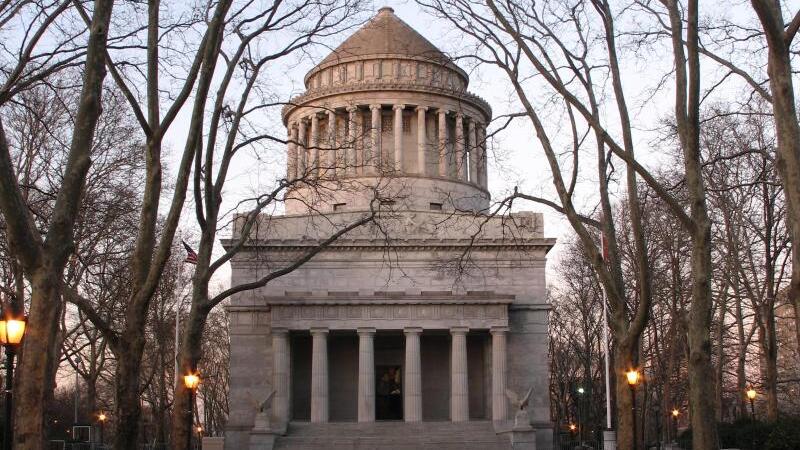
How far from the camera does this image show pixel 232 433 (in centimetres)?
4450

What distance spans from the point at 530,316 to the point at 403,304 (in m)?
7.27

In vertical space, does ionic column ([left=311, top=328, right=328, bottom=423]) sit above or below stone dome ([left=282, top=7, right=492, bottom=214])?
below

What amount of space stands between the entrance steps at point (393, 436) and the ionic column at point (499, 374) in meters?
0.75

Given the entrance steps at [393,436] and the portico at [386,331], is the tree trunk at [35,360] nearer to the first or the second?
the entrance steps at [393,436]

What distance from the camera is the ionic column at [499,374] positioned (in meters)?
43.2

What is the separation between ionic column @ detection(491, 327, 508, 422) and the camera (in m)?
43.2

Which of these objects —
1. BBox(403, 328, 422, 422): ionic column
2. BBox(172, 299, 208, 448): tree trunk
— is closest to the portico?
BBox(403, 328, 422, 422): ionic column

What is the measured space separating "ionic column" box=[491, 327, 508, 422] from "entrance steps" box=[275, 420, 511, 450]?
755mm

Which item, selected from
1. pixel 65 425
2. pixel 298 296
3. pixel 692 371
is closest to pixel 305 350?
pixel 298 296

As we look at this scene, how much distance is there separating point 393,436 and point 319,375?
5.22 m

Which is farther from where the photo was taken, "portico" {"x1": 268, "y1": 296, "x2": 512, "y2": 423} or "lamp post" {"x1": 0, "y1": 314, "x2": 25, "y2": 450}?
"portico" {"x1": 268, "y1": 296, "x2": 512, "y2": 423}

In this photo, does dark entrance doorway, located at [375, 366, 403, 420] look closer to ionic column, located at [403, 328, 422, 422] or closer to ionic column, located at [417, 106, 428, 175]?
ionic column, located at [403, 328, 422, 422]

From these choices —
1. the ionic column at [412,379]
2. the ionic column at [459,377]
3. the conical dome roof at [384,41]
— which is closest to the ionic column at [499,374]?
the ionic column at [459,377]

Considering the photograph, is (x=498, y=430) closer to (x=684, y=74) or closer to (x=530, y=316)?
(x=530, y=316)
